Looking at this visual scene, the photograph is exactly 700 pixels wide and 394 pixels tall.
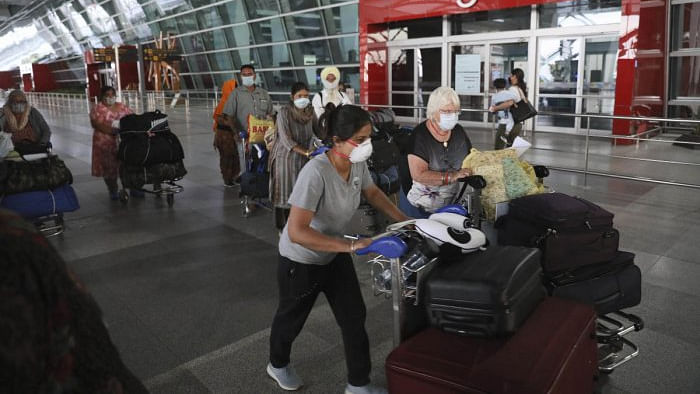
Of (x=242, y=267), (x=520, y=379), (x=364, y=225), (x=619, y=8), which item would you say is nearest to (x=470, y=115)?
(x=619, y=8)

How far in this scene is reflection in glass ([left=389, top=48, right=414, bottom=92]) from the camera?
61.8 ft

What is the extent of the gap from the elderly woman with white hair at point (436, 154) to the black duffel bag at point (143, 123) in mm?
4730

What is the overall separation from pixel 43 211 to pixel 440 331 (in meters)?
5.42

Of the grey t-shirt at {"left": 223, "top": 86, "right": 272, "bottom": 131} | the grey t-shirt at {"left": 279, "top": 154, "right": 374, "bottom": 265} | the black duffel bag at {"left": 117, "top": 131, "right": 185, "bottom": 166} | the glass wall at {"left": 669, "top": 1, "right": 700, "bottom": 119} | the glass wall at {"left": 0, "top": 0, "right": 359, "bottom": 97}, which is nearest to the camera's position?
the grey t-shirt at {"left": 279, "top": 154, "right": 374, "bottom": 265}

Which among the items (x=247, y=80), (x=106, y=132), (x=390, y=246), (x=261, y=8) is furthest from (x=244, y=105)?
(x=261, y=8)

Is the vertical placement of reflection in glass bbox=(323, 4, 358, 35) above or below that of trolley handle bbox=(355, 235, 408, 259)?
above

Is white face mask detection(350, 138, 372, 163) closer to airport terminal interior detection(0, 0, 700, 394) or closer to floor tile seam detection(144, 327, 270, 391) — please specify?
airport terminal interior detection(0, 0, 700, 394)

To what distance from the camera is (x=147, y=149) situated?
24.7 feet

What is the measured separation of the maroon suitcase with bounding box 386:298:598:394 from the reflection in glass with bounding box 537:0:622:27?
42.7ft

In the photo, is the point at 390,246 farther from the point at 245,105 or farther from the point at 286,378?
the point at 245,105

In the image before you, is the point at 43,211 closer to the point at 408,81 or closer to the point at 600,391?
the point at 600,391

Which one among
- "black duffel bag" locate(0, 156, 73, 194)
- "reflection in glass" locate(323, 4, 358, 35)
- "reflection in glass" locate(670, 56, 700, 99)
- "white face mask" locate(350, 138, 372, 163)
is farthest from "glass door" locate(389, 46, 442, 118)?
"white face mask" locate(350, 138, 372, 163)

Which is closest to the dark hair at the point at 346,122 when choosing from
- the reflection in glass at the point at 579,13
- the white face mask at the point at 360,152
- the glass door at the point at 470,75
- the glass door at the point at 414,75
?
the white face mask at the point at 360,152

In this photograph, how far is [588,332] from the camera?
2.43 metres
